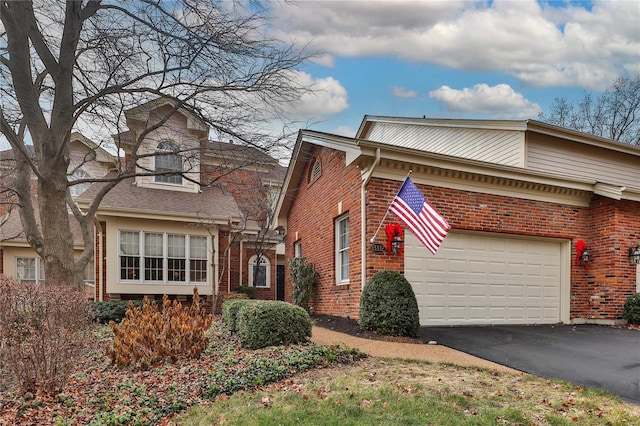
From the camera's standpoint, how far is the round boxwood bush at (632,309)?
32.8 feet

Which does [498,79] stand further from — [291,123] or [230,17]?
[230,17]

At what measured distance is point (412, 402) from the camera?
4.04 metres

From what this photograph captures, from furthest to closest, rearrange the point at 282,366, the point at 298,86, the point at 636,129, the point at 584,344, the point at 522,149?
the point at 636,129 < the point at 522,149 < the point at 298,86 < the point at 584,344 < the point at 282,366

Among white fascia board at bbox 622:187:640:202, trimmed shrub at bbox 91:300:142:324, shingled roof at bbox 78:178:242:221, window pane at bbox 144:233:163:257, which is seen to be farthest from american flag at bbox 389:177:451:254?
window pane at bbox 144:233:163:257

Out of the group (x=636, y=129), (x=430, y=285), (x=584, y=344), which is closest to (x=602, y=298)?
(x=584, y=344)

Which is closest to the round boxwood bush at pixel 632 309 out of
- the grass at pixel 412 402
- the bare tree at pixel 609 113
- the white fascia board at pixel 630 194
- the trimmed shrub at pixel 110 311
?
the white fascia board at pixel 630 194

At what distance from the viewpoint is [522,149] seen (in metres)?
11.6

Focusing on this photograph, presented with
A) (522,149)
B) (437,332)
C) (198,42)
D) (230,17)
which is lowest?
(437,332)

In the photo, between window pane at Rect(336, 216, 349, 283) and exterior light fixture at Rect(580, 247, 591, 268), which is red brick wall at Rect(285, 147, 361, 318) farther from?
exterior light fixture at Rect(580, 247, 591, 268)

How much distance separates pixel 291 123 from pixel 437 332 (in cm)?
537

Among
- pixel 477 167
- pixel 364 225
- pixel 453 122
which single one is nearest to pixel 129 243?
pixel 364 225

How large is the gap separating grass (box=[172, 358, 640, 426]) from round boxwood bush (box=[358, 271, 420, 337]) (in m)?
2.35

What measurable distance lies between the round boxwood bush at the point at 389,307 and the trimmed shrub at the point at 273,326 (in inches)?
60.0

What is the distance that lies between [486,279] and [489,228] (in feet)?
3.86
